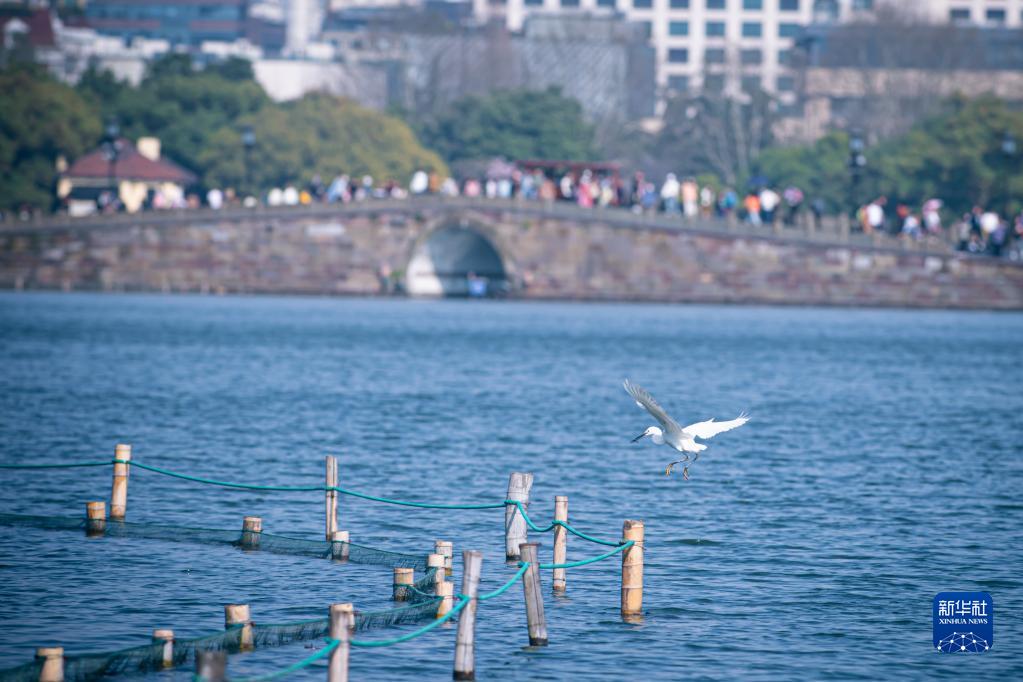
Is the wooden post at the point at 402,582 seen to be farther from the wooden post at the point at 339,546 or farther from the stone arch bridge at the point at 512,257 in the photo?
the stone arch bridge at the point at 512,257

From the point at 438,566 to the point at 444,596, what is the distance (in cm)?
51

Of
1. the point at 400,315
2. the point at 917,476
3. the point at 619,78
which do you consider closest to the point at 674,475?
the point at 917,476

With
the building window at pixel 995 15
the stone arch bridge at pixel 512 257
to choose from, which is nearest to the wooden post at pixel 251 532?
the stone arch bridge at pixel 512 257

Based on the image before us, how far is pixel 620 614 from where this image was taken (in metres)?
19.1

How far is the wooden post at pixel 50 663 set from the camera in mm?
13523

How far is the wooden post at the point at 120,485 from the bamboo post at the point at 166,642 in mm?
5895

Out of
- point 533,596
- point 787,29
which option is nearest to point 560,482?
point 533,596

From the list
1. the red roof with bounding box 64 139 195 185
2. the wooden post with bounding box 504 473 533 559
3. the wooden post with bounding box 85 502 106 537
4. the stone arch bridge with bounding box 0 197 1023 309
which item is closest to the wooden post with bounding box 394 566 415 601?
the wooden post with bounding box 504 473 533 559

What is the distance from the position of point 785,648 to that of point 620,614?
184 cm

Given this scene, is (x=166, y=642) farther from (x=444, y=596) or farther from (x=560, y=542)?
(x=560, y=542)

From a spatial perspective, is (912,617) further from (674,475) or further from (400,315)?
(400,315)

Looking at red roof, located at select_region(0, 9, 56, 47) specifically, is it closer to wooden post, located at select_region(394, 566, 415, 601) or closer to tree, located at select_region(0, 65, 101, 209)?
tree, located at select_region(0, 65, 101, 209)

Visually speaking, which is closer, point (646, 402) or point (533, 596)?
point (646, 402)

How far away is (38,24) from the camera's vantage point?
13188 cm
